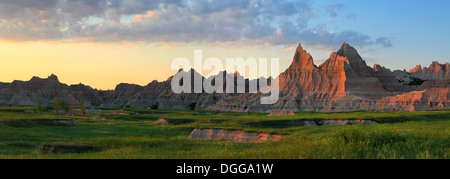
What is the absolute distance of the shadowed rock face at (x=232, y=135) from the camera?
122 ft

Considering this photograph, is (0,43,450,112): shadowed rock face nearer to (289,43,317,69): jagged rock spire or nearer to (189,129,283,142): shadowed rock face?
(289,43,317,69): jagged rock spire

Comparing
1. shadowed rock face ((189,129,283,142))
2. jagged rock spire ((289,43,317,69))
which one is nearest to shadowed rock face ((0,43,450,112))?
jagged rock spire ((289,43,317,69))

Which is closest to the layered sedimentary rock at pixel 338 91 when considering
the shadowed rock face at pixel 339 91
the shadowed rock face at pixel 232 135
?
the shadowed rock face at pixel 339 91

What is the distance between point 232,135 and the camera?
42.2 m

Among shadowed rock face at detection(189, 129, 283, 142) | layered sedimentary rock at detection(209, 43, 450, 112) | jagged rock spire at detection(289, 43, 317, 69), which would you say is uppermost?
jagged rock spire at detection(289, 43, 317, 69)

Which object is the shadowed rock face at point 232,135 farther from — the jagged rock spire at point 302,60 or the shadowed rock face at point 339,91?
the jagged rock spire at point 302,60

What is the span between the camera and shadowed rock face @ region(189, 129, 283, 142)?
122ft

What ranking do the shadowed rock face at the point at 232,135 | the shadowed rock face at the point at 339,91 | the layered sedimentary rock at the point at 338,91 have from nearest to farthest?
the shadowed rock face at the point at 232,135
the shadowed rock face at the point at 339,91
the layered sedimentary rock at the point at 338,91

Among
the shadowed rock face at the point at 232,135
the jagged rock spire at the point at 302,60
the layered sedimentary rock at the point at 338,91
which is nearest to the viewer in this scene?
the shadowed rock face at the point at 232,135

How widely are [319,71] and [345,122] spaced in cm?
12050
